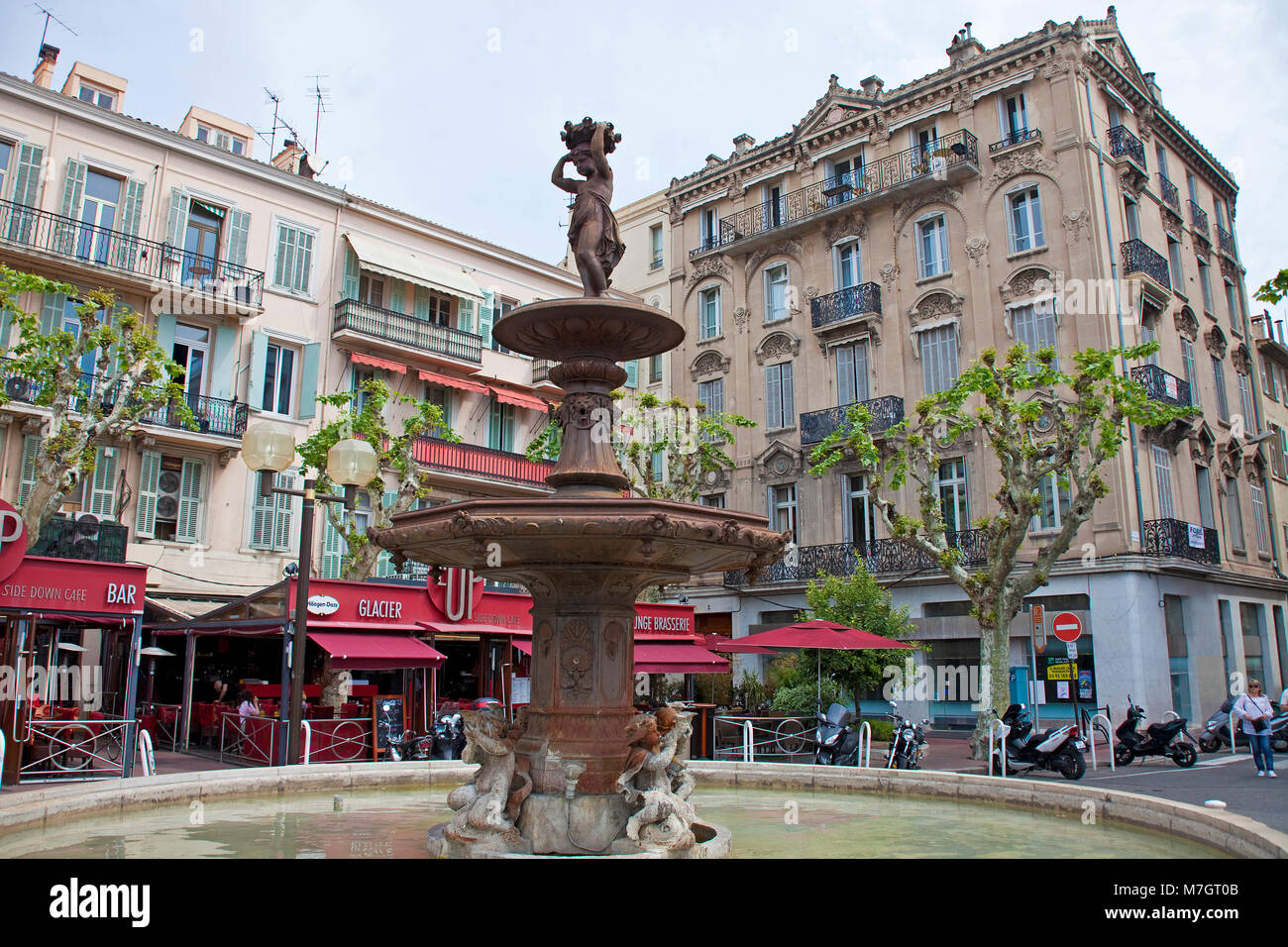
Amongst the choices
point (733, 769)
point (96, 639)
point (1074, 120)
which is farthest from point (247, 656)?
point (1074, 120)

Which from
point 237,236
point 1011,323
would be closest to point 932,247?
point 1011,323

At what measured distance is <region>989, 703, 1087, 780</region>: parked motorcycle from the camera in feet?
44.2

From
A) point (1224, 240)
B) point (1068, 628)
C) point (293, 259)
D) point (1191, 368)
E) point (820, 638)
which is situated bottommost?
point (820, 638)

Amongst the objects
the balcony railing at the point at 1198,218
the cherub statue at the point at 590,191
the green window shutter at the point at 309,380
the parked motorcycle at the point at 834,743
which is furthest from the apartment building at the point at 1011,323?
the cherub statue at the point at 590,191

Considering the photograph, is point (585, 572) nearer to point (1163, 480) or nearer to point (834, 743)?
point (834, 743)

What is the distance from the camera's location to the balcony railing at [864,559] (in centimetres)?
2395

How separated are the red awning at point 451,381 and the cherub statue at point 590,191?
19.8m

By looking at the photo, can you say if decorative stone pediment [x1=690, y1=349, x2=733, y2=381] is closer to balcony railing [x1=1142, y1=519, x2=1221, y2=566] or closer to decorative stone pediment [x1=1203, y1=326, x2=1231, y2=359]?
balcony railing [x1=1142, y1=519, x2=1221, y2=566]

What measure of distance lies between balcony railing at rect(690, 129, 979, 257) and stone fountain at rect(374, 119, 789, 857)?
20.6 m

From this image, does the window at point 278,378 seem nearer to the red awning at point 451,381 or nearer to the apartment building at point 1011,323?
the red awning at point 451,381

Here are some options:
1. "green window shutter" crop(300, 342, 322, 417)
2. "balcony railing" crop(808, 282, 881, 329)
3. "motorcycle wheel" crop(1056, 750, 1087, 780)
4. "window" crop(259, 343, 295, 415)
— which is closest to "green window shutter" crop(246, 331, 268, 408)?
"window" crop(259, 343, 295, 415)

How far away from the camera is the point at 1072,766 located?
13.5 m

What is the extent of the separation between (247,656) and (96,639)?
127 inches

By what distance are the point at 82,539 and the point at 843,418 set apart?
18843mm
